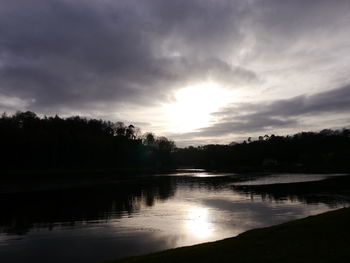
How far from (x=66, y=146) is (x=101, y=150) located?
19.4 metres

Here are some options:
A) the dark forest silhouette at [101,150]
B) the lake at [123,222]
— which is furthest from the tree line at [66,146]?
the lake at [123,222]

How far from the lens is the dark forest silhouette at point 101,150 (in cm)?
11312

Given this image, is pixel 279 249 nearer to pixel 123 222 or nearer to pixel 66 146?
pixel 123 222

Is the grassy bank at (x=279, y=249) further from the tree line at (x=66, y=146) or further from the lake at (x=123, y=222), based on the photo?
the tree line at (x=66, y=146)

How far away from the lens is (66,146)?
417ft

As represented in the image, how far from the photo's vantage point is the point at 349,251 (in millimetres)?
12500

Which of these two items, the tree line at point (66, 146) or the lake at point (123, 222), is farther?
the tree line at point (66, 146)

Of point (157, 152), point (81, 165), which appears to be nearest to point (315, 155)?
point (157, 152)

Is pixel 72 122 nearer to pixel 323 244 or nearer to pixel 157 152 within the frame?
pixel 157 152

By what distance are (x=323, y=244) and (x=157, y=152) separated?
172 meters

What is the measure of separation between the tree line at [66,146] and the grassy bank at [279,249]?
4179 inches

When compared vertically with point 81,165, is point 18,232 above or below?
below

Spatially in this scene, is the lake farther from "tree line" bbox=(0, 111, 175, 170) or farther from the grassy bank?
"tree line" bbox=(0, 111, 175, 170)

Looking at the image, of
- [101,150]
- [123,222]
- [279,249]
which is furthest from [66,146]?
[279,249]
